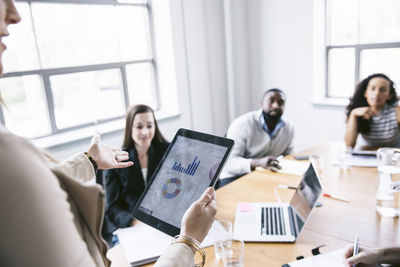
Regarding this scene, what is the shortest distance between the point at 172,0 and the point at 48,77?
1.44 meters

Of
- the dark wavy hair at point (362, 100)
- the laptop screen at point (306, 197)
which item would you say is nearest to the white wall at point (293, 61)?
the dark wavy hair at point (362, 100)

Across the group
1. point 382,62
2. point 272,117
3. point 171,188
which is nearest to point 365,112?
point 272,117

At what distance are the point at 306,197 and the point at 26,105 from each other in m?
2.43

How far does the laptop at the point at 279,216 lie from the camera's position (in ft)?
4.21

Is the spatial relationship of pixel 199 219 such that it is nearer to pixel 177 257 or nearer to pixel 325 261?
pixel 177 257

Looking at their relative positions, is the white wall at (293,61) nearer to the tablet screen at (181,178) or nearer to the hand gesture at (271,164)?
the hand gesture at (271,164)

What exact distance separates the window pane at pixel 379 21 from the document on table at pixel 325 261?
2.85 meters

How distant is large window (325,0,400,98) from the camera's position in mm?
3272

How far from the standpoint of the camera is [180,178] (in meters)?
1.08

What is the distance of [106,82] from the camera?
10.8ft

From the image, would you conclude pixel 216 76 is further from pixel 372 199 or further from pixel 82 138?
pixel 372 199

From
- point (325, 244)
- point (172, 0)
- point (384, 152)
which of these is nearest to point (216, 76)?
point (172, 0)

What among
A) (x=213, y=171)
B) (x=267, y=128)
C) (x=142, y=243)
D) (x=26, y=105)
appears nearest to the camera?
(x=213, y=171)

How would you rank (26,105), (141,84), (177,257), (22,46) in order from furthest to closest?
(141,84), (26,105), (22,46), (177,257)
